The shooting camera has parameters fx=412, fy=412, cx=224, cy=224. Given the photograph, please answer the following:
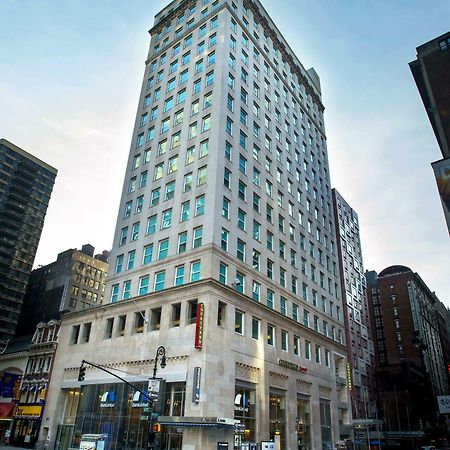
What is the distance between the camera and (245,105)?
55438 millimetres

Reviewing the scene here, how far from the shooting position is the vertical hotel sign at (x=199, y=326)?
35750 millimetres

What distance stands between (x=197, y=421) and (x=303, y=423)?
63.1 ft

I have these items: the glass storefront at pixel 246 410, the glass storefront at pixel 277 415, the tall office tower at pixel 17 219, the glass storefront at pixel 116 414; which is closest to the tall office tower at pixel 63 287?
the tall office tower at pixel 17 219

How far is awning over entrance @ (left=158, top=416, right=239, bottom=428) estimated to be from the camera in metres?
32.3

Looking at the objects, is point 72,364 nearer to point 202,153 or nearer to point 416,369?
point 202,153

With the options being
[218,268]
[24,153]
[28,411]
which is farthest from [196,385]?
[24,153]

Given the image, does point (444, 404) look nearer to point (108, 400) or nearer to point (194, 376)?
point (194, 376)

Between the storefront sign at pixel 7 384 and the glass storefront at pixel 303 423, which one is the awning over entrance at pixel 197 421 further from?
the storefront sign at pixel 7 384

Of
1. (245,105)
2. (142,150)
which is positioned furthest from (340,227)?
(142,150)

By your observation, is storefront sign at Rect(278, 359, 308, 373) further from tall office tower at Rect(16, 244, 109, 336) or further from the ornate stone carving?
tall office tower at Rect(16, 244, 109, 336)

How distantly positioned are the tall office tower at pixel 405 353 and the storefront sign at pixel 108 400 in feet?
234

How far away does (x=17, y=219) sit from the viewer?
5256 inches

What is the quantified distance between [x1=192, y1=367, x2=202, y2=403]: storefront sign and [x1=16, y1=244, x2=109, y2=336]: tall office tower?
323 ft

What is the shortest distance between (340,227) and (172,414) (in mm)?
63395
